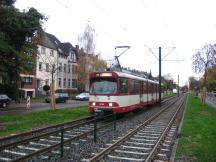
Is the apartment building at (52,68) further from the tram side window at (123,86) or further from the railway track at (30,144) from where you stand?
the railway track at (30,144)

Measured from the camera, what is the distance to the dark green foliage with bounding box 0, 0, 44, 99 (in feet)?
104

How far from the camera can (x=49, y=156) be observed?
9.48 meters

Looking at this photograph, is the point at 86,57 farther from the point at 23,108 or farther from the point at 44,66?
the point at 23,108

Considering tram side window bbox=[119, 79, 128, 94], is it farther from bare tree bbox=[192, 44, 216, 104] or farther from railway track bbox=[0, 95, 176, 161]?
bare tree bbox=[192, 44, 216, 104]

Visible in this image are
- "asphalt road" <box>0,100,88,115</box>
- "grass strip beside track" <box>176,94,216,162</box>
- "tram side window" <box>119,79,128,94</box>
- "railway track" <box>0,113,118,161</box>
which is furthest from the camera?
"asphalt road" <box>0,100,88,115</box>

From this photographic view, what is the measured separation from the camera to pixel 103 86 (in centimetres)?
1969

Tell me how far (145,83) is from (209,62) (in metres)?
15.5

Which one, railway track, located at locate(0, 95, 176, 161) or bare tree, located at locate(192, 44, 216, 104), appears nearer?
railway track, located at locate(0, 95, 176, 161)

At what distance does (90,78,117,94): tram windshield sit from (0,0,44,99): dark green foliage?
13358mm

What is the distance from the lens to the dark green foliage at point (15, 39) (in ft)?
104

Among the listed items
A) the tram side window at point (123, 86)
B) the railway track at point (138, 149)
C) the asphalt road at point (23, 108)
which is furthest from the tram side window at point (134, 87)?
the asphalt road at point (23, 108)

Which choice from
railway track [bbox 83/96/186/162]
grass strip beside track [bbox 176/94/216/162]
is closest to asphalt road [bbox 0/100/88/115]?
railway track [bbox 83/96/186/162]

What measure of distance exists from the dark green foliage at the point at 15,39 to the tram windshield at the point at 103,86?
13.4m

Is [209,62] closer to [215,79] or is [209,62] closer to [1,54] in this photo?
[215,79]
